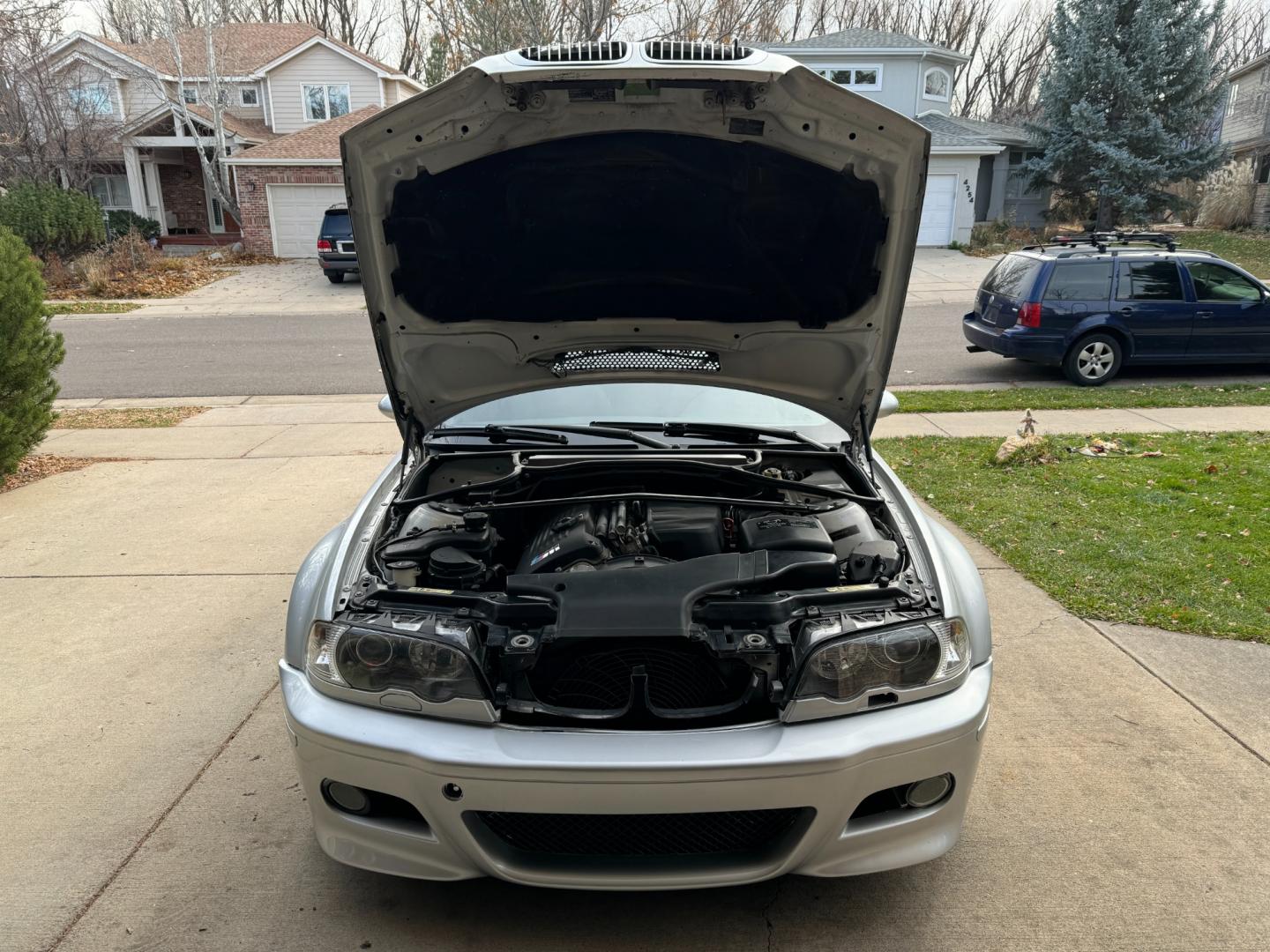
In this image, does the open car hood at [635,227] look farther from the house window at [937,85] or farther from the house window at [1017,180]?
the house window at [937,85]

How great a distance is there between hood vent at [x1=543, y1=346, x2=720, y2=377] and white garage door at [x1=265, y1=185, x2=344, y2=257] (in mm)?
25178

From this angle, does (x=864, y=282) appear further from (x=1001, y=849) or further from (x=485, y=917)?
(x=485, y=917)

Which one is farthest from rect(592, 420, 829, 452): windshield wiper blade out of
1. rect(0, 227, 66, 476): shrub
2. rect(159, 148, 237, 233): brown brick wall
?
rect(159, 148, 237, 233): brown brick wall

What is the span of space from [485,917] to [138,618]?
2981 millimetres

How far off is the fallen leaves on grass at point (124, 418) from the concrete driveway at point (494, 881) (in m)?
4.73

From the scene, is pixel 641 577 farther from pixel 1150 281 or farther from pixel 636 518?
pixel 1150 281

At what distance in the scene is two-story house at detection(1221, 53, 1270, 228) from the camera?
2777 cm

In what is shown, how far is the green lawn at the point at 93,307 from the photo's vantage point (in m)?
18.5

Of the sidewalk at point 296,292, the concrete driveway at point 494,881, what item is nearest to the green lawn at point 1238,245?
the sidewalk at point 296,292

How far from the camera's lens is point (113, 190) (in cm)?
3372

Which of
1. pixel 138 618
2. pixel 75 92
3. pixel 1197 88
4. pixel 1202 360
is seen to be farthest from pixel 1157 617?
pixel 75 92

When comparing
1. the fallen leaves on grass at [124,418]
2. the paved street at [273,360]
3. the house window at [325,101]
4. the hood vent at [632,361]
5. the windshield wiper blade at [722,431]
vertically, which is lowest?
the paved street at [273,360]

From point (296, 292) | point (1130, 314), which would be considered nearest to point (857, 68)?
point (296, 292)

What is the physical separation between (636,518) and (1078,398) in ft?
26.9
